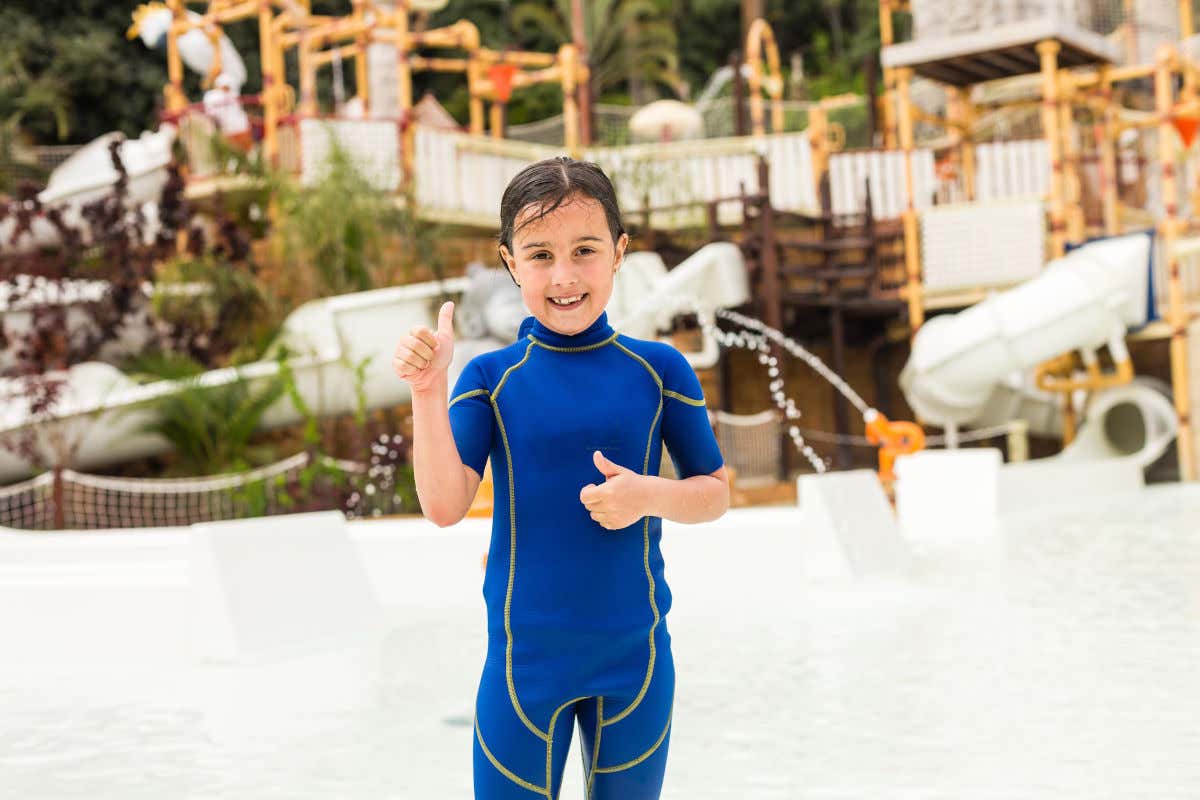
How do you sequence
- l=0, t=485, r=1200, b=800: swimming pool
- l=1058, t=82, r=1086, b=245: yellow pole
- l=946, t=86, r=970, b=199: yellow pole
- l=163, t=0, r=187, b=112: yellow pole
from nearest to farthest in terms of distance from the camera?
l=0, t=485, r=1200, b=800: swimming pool < l=1058, t=82, r=1086, b=245: yellow pole < l=946, t=86, r=970, b=199: yellow pole < l=163, t=0, r=187, b=112: yellow pole

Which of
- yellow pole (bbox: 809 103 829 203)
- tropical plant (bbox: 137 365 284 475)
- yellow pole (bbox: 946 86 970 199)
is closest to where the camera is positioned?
tropical plant (bbox: 137 365 284 475)

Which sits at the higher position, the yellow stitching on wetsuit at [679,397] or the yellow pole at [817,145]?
the yellow pole at [817,145]

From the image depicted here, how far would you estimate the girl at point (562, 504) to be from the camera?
1.61 metres

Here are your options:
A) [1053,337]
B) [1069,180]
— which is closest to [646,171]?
[1069,180]

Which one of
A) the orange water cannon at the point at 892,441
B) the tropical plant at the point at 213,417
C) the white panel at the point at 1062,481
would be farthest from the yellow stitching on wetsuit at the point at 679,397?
the tropical plant at the point at 213,417

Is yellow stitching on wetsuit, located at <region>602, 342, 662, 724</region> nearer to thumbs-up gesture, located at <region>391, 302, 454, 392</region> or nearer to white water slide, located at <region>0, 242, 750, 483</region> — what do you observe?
thumbs-up gesture, located at <region>391, 302, 454, 392</region>

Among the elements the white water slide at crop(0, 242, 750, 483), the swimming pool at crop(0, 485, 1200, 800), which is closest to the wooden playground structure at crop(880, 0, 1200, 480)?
the white water slide at crop(0, 242, 750, 483)

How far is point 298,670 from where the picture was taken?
15.1 feet

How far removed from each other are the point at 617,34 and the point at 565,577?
1057 inches

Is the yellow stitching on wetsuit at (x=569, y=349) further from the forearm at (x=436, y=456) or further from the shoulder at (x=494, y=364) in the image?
the forearm at (x=436, y=456)

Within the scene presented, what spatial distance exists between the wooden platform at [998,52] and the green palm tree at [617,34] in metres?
12.9

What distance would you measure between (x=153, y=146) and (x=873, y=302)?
765cm

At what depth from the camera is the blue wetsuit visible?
1.61m

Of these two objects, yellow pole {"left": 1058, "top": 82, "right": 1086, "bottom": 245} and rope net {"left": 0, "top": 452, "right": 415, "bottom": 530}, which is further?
yellow pole {"left": 1058, "top": 82, "right": 1086, "bottom": 245}
